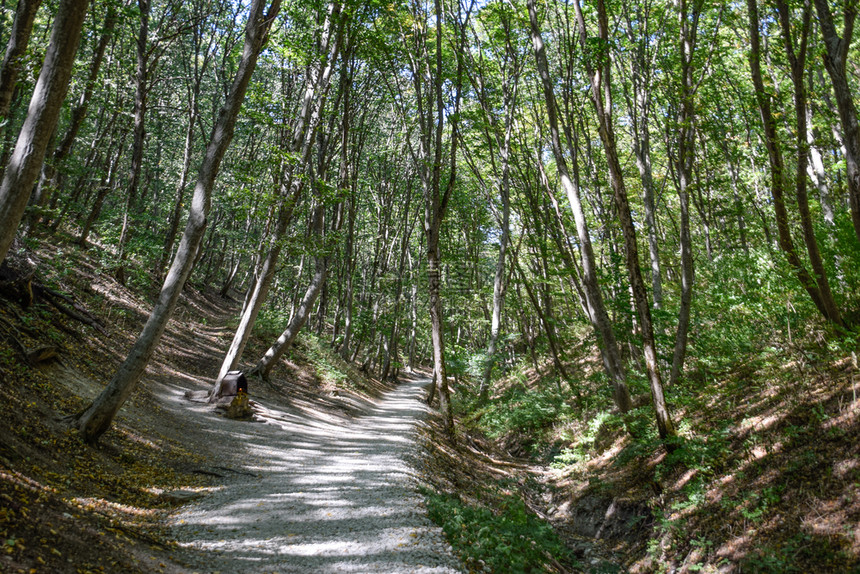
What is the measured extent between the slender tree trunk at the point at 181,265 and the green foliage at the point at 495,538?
441 centimetres

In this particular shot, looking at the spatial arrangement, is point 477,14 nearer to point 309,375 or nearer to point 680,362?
point 680,362

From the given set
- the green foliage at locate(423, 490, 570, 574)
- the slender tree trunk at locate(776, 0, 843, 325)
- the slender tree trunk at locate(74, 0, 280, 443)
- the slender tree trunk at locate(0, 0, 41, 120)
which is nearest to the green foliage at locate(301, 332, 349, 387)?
the slender tree trunk at locate(74, 0, 280, 443)

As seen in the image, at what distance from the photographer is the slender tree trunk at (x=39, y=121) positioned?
4420 mm

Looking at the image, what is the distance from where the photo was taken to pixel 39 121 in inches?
179

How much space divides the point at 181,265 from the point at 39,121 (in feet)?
8.42

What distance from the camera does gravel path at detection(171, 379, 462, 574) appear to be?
4266mm

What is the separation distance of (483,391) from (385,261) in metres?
10.3

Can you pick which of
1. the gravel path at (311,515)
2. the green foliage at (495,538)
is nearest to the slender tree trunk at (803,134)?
the green foliage at (495,538)

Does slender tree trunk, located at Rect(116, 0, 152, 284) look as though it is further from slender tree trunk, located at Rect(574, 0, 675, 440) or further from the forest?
slender tree trunk, located at Rect(574, 0, 675, 440)

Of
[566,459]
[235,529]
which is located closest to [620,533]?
[566,459]

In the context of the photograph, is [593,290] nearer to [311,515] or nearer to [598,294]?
[598,294]

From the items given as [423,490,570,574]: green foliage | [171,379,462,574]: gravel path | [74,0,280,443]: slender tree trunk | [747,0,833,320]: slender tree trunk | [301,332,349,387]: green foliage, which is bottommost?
[301,332,349,387]: green foliage

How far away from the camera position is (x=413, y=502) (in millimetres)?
6082

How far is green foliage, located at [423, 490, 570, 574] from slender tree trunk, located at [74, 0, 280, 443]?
4.41 meters
